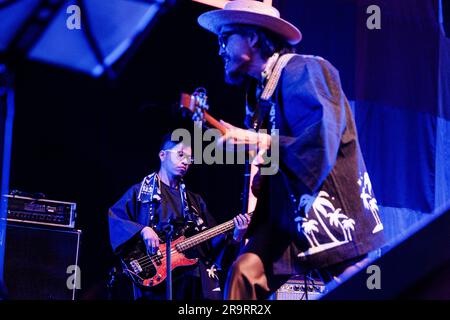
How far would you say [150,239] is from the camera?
16.0 ft

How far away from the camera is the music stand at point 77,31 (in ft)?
17.4

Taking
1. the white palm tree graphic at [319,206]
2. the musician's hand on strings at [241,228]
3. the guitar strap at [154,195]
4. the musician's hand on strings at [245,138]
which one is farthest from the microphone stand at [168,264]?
the musician's hand on strings at [245,138]

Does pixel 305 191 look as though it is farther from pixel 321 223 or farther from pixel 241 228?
pixel 241 228

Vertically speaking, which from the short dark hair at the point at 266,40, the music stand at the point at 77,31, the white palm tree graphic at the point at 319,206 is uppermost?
the music stand at the point at 77,31

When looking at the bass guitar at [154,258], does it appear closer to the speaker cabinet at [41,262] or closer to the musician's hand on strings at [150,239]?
the musician's hand on strings at [150,239]

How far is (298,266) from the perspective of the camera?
2639 millimetres

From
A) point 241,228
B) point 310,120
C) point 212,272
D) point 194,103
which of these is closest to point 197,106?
point 194,103

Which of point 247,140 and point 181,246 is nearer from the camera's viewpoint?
point 247,140

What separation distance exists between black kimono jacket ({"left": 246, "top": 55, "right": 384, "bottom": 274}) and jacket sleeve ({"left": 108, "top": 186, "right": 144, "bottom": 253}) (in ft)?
7.87

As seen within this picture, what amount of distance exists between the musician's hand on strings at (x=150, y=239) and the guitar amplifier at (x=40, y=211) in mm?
669

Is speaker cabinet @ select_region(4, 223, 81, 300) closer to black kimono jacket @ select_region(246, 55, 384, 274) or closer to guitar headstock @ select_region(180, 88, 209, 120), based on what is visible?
black kimono jacket @ select_region(246, 55, 384, 274)

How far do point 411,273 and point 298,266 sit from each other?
1.41m

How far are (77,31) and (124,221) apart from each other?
1733mm

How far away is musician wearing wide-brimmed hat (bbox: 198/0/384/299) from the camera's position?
2.48m
